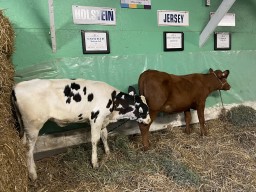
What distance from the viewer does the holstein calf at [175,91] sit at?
3.23 metres

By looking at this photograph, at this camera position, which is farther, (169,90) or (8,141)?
(169,90)

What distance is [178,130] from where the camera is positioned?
3.96 metres

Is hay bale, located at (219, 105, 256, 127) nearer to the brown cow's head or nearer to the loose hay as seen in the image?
the loose hay

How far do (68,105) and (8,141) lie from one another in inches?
31.7

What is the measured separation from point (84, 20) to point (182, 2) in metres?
1.59

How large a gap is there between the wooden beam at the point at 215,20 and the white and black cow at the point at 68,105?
5.69 ft

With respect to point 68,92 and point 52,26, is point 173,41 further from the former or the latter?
point 68,92

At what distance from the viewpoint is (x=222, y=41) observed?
442cm

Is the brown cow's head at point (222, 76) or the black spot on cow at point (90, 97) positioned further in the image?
the brown cow's head at point (222, 76)

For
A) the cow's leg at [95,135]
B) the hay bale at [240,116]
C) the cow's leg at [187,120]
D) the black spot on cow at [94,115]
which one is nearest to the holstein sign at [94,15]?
the black spot on cow at [94,115]

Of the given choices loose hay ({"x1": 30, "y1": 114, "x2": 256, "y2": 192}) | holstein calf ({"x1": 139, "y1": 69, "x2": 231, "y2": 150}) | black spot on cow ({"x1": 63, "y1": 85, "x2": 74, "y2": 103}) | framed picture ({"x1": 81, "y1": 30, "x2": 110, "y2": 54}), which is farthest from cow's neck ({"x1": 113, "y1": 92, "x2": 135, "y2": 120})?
framed picture ({"x1": 81, "y1": 30, "x2": 110, "y2": 54})

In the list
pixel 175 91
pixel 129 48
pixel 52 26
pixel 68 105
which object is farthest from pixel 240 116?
pixel 52 26

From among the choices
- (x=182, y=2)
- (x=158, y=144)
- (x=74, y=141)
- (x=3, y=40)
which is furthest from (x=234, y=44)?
(x=3, y=40)

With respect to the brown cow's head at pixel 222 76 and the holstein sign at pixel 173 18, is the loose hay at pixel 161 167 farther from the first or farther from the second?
the holstein sign at pixel 173 18
